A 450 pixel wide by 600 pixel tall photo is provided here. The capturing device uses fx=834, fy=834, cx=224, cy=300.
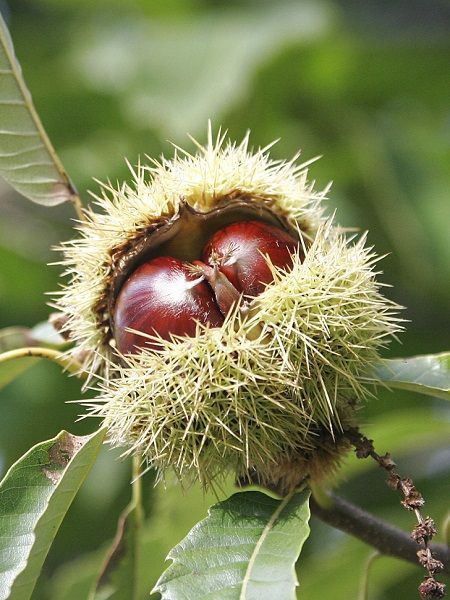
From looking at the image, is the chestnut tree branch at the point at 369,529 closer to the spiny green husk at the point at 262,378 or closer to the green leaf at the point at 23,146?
the spiny green husk at the point at 262,378

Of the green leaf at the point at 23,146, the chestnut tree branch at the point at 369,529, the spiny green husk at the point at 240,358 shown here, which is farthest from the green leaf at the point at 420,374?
the green leaf at the point at 23,146

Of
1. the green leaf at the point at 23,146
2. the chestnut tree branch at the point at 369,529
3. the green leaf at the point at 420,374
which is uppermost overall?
the green leaf at the point at 23,146

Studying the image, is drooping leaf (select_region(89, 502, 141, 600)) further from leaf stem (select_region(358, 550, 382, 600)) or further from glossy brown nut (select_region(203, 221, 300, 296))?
glossy brown nut (select_region(203, 221, 300, 296))

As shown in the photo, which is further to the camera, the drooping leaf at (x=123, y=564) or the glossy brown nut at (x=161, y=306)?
the drooping leaf at (x=123, y=564)

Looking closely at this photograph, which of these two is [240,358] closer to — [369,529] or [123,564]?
[369,529]

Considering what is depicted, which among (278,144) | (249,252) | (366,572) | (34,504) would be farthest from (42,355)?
(278,144)

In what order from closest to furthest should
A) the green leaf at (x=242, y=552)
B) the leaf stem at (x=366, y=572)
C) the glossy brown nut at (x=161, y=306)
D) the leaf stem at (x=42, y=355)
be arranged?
the green leaf at (x=242, y=552) → the glossy brown nut at (x=161, y=306) → the leaf stem at (x=42, y=355) → the leaf stem at (x=366, y=572)

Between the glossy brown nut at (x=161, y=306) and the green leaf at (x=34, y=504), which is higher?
the glossy brown nut at (x=161, y=306)

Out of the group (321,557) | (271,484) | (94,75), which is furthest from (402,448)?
(94,75)
